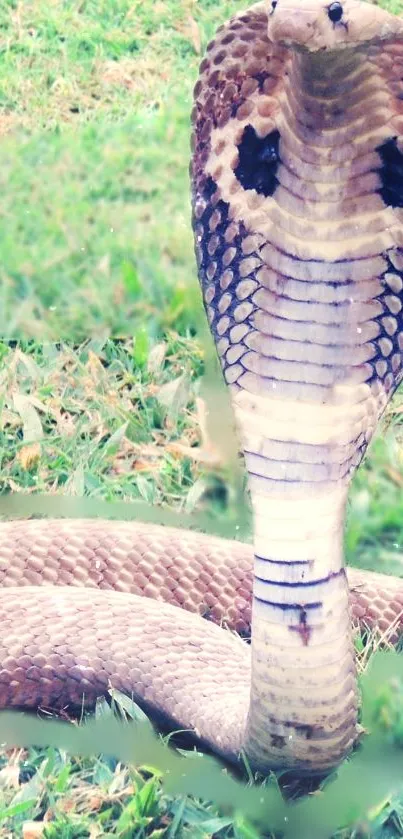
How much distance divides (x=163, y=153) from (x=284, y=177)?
2803mm

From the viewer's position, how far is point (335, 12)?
1528mm

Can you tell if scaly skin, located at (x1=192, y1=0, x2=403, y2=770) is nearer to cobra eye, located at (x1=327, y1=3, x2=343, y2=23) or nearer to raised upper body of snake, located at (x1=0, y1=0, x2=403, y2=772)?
raised upper body of snake, located at (x1=0, y1=0, x2=403, y2=772)

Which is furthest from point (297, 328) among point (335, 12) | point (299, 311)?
point (335, 12)

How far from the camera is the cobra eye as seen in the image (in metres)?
1.53

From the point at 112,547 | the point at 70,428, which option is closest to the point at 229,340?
the point at 112,547

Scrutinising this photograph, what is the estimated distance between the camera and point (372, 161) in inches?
73.6

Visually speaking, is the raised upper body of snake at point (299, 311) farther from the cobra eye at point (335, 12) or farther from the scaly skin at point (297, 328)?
the cobra eye at point (335, 12)

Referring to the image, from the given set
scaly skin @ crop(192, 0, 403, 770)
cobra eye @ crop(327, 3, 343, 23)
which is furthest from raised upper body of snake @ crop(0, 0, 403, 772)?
cobra eye @ crop(327, 3, 343, 23)

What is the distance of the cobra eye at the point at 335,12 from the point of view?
1.53 m

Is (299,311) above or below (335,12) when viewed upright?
below

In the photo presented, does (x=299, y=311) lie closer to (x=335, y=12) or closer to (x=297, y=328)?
(x=297, y=328)

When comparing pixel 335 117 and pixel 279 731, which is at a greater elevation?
pixel 335 117

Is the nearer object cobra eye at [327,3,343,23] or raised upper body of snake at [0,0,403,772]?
cobra eye at [327,3,343,23]

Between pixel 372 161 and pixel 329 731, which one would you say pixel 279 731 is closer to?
pixel 329 731
